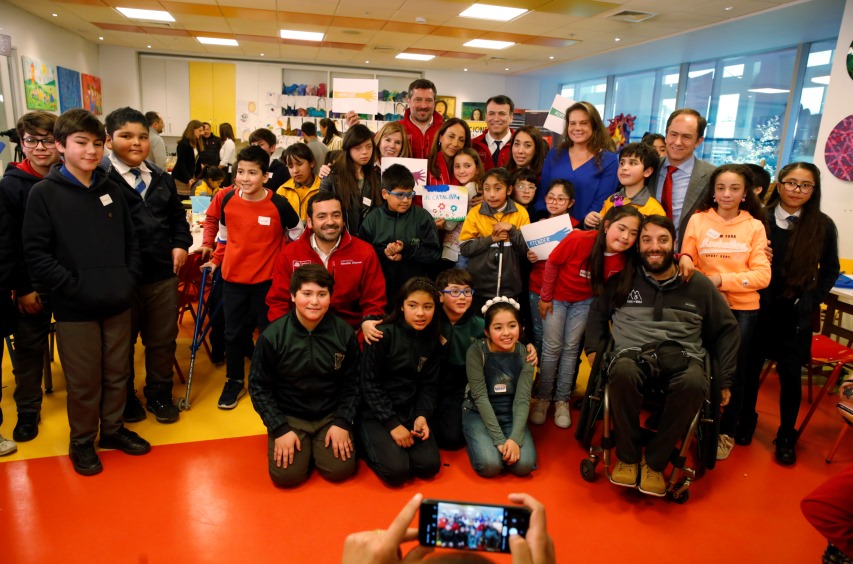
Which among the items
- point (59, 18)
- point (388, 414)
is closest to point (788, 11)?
point (388, 414)

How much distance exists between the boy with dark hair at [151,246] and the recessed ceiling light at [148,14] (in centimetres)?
660

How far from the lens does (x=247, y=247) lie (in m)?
3.19

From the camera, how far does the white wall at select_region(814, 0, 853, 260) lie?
17.1 ft

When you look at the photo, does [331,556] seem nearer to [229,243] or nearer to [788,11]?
[229,243]

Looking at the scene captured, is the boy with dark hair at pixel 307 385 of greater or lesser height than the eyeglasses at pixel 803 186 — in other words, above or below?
below

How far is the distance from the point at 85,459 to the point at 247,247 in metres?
1.35

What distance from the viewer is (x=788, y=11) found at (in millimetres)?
6078

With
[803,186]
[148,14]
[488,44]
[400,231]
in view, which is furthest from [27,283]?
[488,44]

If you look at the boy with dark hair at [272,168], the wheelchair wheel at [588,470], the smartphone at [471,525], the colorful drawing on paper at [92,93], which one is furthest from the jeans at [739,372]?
the colorful drawing on paper at [92,93]

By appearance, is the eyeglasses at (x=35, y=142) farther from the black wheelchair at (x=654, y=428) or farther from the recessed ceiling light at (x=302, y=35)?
the recessed ceiling light at (x=302, y=35)

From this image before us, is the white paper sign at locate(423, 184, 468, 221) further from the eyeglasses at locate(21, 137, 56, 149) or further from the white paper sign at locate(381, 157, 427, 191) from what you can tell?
the eyeglasses at locate(21, 137, 56, 149)

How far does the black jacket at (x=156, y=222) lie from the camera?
9.09ft

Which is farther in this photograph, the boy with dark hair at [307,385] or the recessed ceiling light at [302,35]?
the recessed ceiling light at [302,35]

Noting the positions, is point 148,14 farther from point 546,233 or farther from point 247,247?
point 546,233
